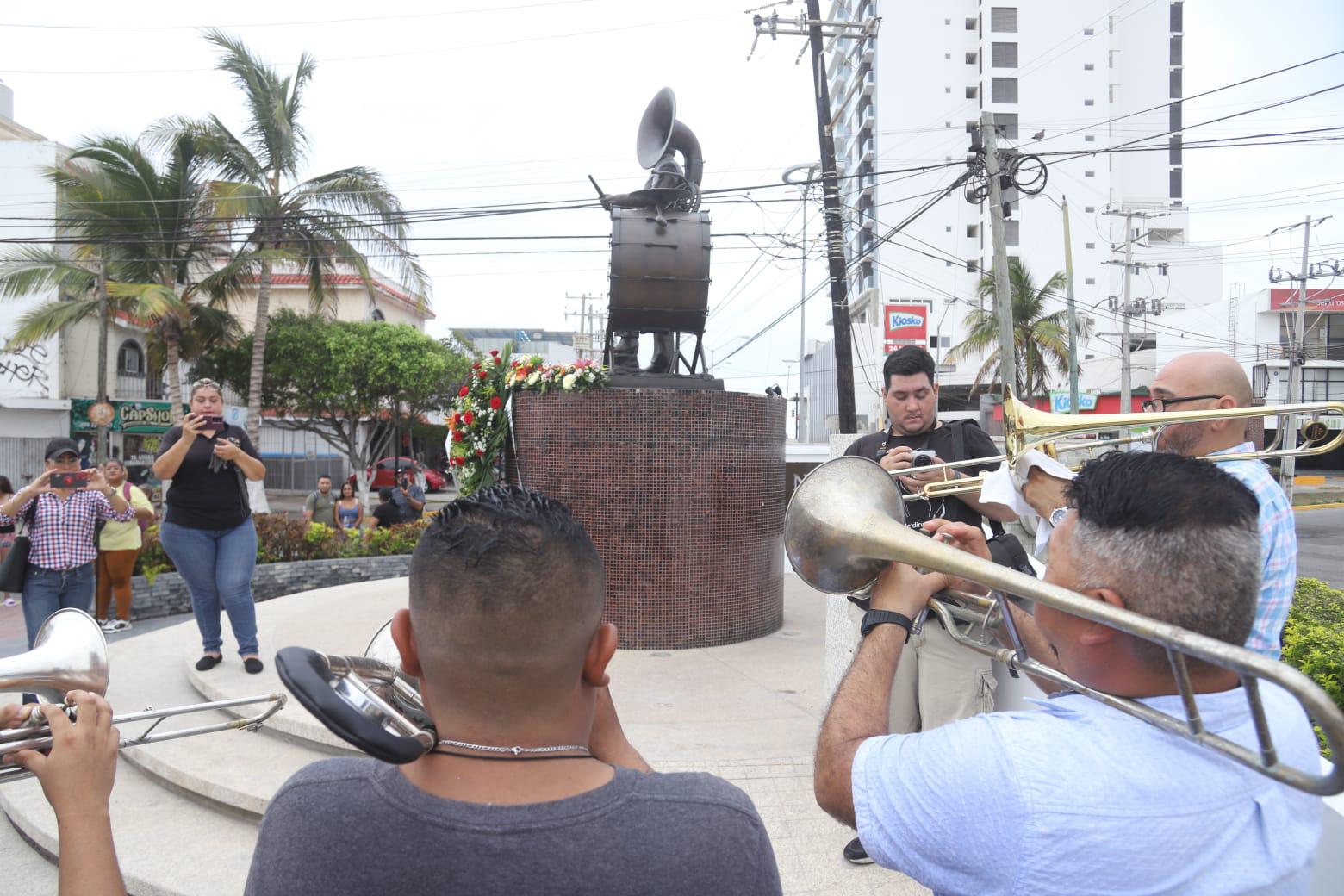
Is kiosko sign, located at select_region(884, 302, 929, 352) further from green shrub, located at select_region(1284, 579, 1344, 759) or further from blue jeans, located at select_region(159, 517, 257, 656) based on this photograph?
blue jeans, located at select_region(159, 517, 257, 656)

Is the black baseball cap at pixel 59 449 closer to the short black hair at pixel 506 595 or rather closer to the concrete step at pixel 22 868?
the concrete step at pixel 22 868

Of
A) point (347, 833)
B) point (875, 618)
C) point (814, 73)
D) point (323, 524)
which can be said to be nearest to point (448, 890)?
point (347, 833)

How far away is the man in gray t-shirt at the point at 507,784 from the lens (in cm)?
98

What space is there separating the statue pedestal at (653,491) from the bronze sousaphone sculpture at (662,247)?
80cm

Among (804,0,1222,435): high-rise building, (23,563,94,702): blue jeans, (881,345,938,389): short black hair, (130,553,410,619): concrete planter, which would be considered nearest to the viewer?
(881,345,938,389): short black hair

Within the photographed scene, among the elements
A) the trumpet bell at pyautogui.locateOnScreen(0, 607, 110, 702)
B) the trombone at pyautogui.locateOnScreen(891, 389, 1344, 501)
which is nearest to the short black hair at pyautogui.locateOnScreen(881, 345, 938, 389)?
the trombone at pyautogui.locateOnScreen(891, 389, 1344, 501)

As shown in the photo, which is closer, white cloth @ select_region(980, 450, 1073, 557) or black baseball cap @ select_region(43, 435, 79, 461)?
white cloth @ select_region(980, 450, 1073, 557)

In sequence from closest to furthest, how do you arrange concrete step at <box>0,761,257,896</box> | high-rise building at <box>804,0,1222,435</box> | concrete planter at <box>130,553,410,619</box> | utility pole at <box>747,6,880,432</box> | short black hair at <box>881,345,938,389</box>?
concrete step at <box>0,761,257,896</box>, short black hair at <box>881,345,938,389</box>, concrete planter at <box>130,553,410,619</box>, utility pole at <box>747,6,880,432</box>, high-rise building at <box>804,0,1222,435</box>

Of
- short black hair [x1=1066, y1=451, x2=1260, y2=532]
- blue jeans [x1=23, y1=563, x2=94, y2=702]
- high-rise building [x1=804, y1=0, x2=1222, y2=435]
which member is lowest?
blue jeans [x1=23, y1=563, x2=94, y2=702]

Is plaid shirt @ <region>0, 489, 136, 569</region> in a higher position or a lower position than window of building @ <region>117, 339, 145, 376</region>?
lower

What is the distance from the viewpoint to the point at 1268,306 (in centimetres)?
3394

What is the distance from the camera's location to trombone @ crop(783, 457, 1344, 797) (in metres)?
0.93

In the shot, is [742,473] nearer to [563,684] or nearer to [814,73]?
[563,684]

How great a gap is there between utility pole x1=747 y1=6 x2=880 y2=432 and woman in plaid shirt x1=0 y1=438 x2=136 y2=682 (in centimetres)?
922
